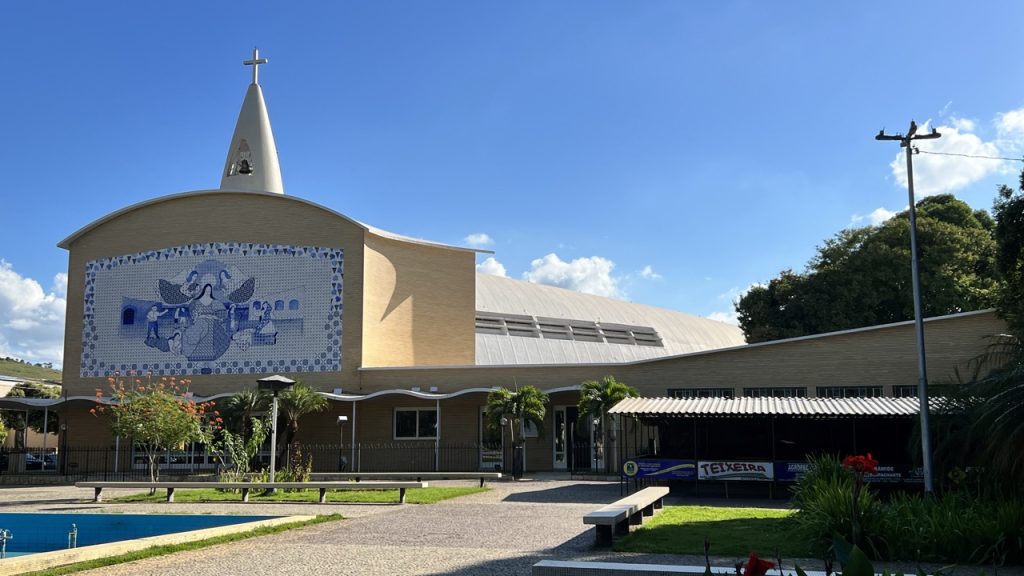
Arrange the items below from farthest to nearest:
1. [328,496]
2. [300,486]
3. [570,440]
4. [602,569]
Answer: [570,440] → [328,496] → [300,486] → [602,569]

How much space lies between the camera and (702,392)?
28656mm

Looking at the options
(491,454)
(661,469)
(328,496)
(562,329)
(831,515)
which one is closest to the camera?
(831,515)

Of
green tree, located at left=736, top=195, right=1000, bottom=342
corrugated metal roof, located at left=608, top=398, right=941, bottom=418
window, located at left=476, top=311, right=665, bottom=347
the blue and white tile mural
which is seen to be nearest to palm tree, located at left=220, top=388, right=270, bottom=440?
the blue and white tile mural

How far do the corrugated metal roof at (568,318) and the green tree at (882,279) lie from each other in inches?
Result: 191

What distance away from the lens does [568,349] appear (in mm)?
41781

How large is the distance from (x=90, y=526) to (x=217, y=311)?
1709 cm

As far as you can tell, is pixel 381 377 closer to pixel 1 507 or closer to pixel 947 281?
pixel 1 507

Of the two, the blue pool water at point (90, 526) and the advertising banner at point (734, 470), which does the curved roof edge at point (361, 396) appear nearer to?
the advertising banner at point (734, 470)

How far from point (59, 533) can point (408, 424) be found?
53.7 feet

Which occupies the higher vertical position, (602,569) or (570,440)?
(570,440)

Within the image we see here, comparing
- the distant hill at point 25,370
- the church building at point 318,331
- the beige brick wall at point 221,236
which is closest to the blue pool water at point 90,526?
the church building at point 318,331

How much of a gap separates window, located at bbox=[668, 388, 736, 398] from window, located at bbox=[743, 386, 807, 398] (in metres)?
0.50

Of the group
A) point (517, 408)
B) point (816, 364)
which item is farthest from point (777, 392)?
point (517, 408)

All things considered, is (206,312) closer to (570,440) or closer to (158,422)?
(158,422)
